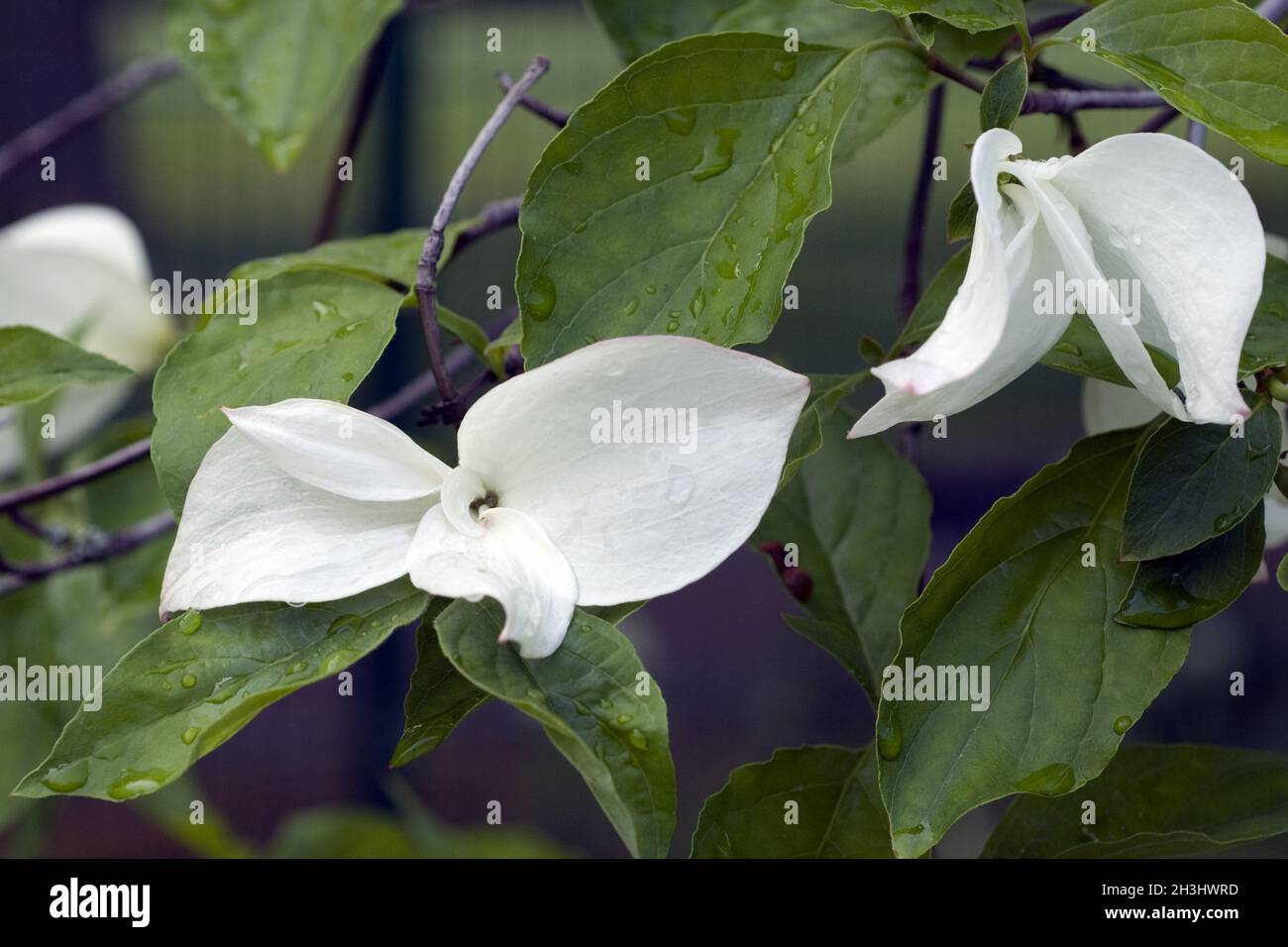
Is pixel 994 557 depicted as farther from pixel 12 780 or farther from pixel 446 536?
pixel 12 780

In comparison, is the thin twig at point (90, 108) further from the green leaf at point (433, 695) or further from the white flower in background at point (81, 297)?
the green leaf at point (433, 695)

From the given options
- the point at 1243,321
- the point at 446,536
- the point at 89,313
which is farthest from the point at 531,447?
the point at 89,313

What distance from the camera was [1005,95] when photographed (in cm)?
23

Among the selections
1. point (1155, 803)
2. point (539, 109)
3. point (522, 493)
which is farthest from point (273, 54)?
point (1155, 803)

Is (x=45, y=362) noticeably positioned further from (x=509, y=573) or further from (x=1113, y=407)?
(x=1113, y=407)

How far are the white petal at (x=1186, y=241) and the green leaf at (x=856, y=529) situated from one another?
0.42 feet

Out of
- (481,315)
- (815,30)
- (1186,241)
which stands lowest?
(1186,241)

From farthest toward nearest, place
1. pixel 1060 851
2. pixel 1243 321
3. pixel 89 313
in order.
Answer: pixel 89 313, pixel 1060 851, pixel 1243 321

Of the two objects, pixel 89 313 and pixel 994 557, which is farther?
pixel 89 313

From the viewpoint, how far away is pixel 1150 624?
0.80 feet

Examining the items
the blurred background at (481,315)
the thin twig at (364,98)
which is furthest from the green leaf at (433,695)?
the blurred background at (481,315)

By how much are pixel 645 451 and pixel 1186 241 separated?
99 mm

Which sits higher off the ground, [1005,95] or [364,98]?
[364,98]
